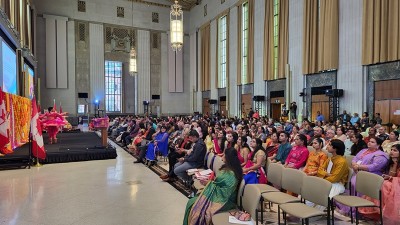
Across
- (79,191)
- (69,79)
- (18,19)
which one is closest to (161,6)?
(69,79)

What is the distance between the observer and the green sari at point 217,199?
3.21m

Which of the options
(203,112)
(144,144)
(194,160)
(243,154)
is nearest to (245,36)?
(203,112)

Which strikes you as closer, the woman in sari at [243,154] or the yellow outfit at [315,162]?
the yellow outfit at [315,162]

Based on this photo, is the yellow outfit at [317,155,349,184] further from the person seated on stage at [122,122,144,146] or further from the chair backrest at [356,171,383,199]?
the person seated on stage at [122,122,144,146]

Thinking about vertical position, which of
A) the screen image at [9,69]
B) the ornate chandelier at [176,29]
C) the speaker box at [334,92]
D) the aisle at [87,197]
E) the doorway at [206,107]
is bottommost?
the aisle at [87,197]

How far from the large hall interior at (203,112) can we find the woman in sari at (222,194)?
15 mm

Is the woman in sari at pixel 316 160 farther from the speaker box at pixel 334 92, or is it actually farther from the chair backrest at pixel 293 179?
the speaker box at pixel 334 92

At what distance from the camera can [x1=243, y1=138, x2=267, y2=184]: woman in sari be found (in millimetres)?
4309

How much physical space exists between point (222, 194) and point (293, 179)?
44.6 inches

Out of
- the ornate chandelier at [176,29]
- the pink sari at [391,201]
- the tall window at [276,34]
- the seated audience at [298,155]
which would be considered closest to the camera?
the pink sari at [391,201]

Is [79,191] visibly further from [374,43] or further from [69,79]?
[69,79]

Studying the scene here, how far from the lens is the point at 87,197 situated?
5105 millimetres

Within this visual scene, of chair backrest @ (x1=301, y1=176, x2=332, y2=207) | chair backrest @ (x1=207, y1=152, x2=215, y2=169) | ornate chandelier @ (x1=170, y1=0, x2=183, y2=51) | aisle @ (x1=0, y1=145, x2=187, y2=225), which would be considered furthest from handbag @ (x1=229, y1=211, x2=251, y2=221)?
ornate chandelier @ (x1=170, y1=0, x2=183, y2=51)

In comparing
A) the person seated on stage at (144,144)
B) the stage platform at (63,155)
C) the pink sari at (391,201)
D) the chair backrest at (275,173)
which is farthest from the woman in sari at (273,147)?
the stage platform at (63,155)
